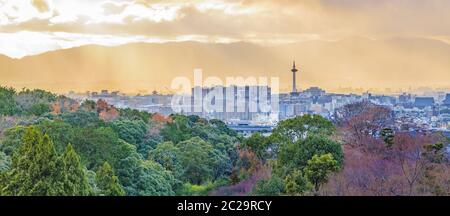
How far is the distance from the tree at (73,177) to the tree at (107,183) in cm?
64

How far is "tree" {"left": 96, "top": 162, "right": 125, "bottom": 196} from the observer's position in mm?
5805

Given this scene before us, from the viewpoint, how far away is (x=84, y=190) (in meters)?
4.86

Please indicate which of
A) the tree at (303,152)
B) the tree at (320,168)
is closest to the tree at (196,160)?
the tree at (303,152)

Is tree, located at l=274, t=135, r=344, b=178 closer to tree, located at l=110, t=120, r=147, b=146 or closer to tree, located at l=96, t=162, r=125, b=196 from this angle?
tree, located at l=96, t=162, r=125, b=196

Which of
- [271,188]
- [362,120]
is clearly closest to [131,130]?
[362,120]

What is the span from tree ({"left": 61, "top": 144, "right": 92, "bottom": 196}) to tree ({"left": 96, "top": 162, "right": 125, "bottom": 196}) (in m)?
0.64

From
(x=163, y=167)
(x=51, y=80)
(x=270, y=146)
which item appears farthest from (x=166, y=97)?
(x=163, y=167)

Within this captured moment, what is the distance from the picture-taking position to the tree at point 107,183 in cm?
580

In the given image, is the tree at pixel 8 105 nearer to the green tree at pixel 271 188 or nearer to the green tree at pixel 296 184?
the green tree at pixel 271 188

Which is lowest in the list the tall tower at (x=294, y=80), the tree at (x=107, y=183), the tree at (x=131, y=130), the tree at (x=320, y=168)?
the tree at (x=107, y=183)

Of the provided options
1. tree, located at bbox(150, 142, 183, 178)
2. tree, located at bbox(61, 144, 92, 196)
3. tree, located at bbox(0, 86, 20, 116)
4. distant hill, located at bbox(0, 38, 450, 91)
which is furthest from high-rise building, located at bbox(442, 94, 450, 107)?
tree, located at bbox(0, 86, 20, 116)

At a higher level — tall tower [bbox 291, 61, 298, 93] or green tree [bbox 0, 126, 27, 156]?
tall tower [bbox 291, 61, 298, 93]

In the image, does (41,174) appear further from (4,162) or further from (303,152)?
(303,152)
